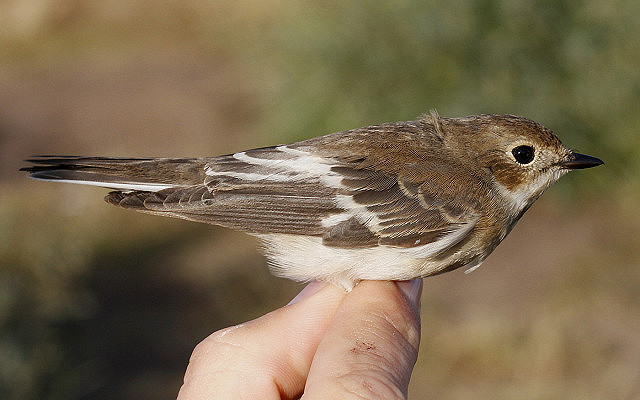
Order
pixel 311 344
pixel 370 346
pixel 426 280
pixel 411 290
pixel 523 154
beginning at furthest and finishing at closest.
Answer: pixel 426 280 < pixel 523 154 < pixel 411 290 < pixel 311 344 < pixel 370 346

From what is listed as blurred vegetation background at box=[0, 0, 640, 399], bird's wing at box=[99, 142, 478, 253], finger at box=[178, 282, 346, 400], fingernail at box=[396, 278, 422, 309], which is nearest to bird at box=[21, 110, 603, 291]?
bird's wing at box=[99, 142, 478, 253]

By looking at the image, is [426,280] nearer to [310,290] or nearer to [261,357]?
[310,290]

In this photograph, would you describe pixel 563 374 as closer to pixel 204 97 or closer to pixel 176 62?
pixel 204 97

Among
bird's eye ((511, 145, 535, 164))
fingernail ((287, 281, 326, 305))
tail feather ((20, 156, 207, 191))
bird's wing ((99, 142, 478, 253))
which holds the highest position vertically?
bird's eye ((511, 145, 535, 164))

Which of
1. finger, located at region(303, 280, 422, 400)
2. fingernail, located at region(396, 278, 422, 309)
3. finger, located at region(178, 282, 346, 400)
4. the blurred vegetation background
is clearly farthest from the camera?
the blurred vegetation background

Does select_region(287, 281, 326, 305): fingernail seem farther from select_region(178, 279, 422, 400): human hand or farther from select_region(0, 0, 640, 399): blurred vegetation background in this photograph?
select_region(0, 0, 640, 399): blurred vegetation background

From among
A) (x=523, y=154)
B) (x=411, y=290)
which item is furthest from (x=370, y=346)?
(x=523, y=154)

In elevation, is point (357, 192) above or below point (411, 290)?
above

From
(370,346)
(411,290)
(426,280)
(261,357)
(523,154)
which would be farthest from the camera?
(426,280)
